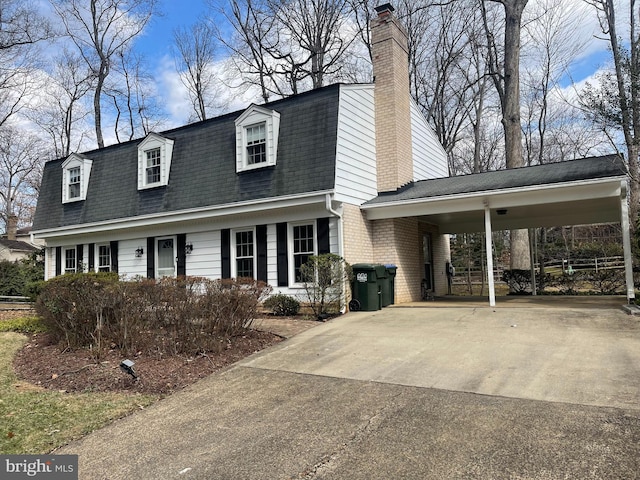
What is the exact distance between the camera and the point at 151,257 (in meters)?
13.9

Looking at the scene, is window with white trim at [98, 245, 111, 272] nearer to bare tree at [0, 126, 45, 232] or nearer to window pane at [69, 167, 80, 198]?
window pane at [69, 167, 80, 198]

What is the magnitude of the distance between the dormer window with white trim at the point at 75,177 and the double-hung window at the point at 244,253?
23.0ft

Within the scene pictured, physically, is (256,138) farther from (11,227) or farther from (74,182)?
(11,227)

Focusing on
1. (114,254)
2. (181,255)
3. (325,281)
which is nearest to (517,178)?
(325,281)

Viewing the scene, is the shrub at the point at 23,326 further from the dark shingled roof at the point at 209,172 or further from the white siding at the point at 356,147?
the white siding at the point at 356,147

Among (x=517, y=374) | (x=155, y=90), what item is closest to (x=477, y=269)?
(x=517, y=374)

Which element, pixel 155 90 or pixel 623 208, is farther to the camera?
pixel 155 90

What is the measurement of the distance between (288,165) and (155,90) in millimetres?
23092

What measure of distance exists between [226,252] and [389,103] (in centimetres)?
625

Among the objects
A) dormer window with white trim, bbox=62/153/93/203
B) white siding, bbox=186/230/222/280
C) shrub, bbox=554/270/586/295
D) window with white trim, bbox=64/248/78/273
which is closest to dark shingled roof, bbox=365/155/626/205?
white siding, bbox=186/230/222/280

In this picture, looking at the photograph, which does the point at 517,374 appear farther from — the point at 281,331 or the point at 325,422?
the point at 281,331

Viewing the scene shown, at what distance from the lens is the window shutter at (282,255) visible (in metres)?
11.3

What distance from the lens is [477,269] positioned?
2366 centimetres

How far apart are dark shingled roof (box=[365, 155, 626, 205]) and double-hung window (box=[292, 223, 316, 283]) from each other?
5.69 ft
